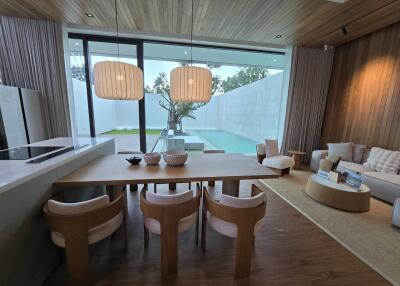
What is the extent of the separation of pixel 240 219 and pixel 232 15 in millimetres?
3283

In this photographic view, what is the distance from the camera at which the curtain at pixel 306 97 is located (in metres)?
4.48

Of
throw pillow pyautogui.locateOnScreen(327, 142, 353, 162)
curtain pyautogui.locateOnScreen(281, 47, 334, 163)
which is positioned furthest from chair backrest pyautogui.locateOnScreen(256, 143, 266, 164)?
throw pillow pyautogui.locateOnScreen(327, 142, 353, 162)

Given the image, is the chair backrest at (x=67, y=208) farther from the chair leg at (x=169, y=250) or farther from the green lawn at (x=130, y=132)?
the green lawn at (x=130, y=132)

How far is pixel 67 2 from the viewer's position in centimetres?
275

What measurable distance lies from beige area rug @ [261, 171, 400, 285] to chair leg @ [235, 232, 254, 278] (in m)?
1.21

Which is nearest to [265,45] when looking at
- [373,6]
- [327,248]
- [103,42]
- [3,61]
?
[373,6]

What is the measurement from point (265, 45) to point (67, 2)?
399 centimetres

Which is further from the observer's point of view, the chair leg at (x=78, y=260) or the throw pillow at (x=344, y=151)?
the throw pillow at (x=344, y=151)

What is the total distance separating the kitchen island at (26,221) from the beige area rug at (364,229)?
283cm

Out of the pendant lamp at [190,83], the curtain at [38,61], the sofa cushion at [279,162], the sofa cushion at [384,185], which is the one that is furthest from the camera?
the sofa cushion at [279,162]

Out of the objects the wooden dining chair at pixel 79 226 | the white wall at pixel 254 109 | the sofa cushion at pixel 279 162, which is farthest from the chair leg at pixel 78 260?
the white wall at pixel 254 109

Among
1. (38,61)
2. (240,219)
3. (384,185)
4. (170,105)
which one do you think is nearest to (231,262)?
(240,219)

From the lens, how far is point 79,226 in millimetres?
1219

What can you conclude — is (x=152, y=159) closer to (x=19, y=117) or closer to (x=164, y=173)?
(x=164, y=173)
